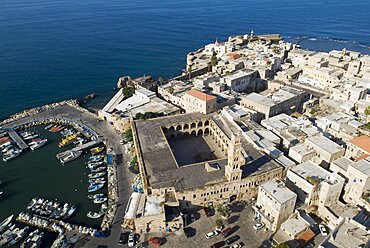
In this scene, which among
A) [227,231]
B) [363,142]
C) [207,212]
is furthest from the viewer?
[363,142]

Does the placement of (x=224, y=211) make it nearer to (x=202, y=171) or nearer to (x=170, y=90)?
(x=202, y=171)

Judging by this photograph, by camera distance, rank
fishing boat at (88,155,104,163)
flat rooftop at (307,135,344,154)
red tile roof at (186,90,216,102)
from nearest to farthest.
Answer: flat rooftop at (307,135,344,154) < fishing boat at (88,155,104,163) < red tile roof at (186,90,216,102)

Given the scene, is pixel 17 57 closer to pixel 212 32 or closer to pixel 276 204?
pixel 212 32

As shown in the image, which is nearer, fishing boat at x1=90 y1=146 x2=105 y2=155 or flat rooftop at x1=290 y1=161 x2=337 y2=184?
flat rooftop at x1=290 y1=161 x2=337 y2=184

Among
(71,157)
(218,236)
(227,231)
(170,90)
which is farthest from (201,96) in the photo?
(218,236)

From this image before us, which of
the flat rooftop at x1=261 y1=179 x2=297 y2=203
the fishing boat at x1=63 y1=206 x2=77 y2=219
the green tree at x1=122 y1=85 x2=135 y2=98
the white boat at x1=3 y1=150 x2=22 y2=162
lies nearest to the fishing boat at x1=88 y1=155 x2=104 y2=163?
the fishing boat at x1=63 y1=206 x2=77 y2=219

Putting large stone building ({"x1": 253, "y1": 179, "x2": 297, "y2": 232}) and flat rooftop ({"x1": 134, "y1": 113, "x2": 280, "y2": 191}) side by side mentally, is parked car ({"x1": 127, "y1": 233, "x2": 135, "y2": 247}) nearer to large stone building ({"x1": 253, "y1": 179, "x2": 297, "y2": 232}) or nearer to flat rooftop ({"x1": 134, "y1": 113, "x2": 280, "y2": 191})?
flat rooftop ({"x1": 134, "y1": 113, "x2": 280, "y2": 191})

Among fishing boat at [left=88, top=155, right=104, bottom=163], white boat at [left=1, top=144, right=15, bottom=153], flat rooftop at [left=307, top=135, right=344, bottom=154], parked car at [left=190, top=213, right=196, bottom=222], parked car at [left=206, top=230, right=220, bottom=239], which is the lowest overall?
fishing boat at [left=88, top=155, right=104, bottom=163]
